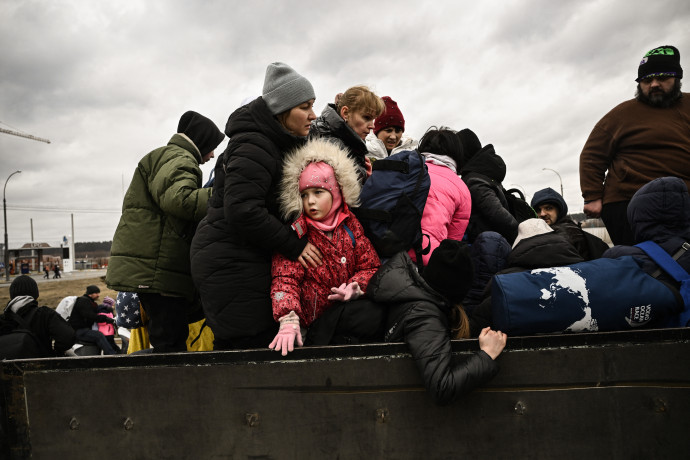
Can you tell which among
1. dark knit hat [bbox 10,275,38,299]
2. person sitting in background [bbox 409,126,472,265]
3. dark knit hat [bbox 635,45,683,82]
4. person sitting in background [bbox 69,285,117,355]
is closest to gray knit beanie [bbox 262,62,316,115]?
person sitting in background [bbox 409,126,472,265]

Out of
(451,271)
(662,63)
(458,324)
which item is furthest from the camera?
A: (662,63)

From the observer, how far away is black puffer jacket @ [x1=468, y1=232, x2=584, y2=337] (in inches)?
77.5

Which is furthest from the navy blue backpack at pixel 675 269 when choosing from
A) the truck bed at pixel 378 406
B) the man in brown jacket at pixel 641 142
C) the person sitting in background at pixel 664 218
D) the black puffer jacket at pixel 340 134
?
A: the black puffer jacket at pixel 340 134

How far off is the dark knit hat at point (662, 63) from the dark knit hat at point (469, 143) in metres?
1.29

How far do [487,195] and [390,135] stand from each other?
3.72ft

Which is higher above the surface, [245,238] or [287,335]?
[245,238]

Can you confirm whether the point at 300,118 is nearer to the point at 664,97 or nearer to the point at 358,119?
the point at 358,119

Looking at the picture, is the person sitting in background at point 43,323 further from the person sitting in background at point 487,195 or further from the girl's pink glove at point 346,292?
the person sitting in background at point 487,195

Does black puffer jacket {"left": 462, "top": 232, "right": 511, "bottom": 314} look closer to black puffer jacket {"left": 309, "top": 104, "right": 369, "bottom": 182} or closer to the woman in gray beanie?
black puffer jacket {"left": 309, "top": 104, "right": 369, "bottom": 182}

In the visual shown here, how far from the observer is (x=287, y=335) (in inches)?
66.2

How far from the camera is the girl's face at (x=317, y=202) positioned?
2051 millimetres

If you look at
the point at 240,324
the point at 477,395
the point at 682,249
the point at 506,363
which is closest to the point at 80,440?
the point at 240,324

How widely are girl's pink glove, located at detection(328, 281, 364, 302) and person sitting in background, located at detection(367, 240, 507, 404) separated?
6 centimetres

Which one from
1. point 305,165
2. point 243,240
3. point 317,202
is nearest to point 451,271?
point 317,202
